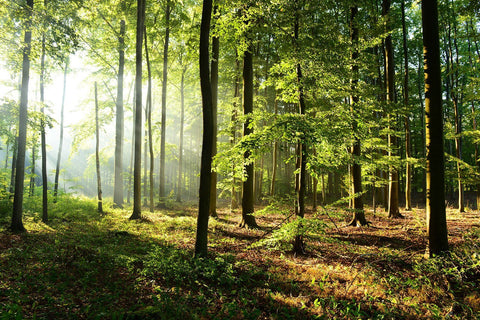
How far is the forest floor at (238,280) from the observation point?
452cm

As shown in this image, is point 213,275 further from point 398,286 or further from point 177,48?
point 177,48

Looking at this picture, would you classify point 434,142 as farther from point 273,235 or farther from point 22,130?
point 22,130

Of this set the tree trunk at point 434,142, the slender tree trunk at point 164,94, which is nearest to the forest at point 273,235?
the tree trunk at point 434,142

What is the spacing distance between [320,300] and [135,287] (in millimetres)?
4036

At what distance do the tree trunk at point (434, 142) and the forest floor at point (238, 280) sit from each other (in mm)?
553

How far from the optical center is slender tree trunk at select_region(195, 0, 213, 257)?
686 cm

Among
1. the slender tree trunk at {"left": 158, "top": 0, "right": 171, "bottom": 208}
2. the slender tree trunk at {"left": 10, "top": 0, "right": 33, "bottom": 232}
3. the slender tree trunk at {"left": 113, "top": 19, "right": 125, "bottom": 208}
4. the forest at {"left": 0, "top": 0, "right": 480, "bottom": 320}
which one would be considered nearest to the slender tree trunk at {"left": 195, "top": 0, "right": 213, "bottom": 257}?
the forest at {"left": 0, "top": 0, "right": 480, "bottom": 320}

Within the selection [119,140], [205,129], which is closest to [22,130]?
[205,129]

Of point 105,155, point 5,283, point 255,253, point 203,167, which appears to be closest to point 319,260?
point 255,253

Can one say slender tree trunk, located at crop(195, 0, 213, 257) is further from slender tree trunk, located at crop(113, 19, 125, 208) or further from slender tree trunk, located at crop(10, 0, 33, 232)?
slender tree trunk, located at crop(113, 19, 125, 208)

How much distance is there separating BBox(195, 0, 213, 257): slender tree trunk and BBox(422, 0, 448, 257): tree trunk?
559cm

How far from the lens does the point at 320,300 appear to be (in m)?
4.91

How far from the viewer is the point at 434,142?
5.91 metres

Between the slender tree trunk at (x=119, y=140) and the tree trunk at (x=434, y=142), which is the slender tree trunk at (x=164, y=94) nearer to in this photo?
the slender tree trunk at (x=119, y=140)
